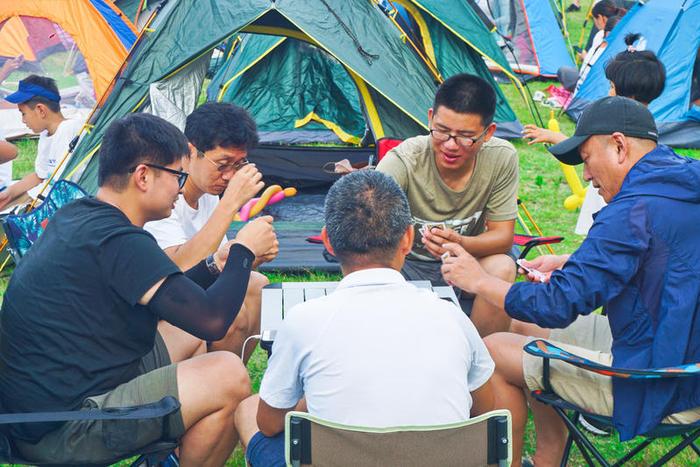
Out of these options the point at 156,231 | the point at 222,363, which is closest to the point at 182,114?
the point at 156,231

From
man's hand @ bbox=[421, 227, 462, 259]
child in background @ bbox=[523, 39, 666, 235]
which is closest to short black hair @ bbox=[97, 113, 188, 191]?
man's hand @ bbox=[421, 227, 462, 259]

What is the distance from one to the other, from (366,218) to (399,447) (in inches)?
23.3

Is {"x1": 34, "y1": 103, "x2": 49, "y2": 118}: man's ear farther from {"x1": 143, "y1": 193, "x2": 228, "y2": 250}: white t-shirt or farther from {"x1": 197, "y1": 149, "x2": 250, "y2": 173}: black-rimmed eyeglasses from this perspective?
{"x1": 197, "y1": 149, "x2": 250, "y2": 173}: black-rimmed eyeglasses

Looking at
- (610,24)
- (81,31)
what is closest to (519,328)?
(81,31)

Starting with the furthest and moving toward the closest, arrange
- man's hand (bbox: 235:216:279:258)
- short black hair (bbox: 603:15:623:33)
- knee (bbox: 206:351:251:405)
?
short black hair (bbox: 603:15:623:33), man's hand (bbox: 235:216:279:258), knee (bbox: 206:351:251:405)

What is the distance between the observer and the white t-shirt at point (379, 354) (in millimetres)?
1875

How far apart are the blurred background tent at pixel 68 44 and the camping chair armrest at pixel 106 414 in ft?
17.6

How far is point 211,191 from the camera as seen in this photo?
347 cm

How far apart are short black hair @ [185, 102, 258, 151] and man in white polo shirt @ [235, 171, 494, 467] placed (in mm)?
1312

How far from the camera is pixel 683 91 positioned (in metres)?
8.11

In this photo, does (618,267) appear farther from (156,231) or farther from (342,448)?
(156,231)

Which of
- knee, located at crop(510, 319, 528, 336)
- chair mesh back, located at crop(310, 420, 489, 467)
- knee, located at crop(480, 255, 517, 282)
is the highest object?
chair mesh back, located at crop(310, 420, 489, 467)

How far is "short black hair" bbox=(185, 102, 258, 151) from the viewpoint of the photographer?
10.9 ft

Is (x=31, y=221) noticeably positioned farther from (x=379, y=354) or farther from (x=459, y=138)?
(x=379, y=354)
